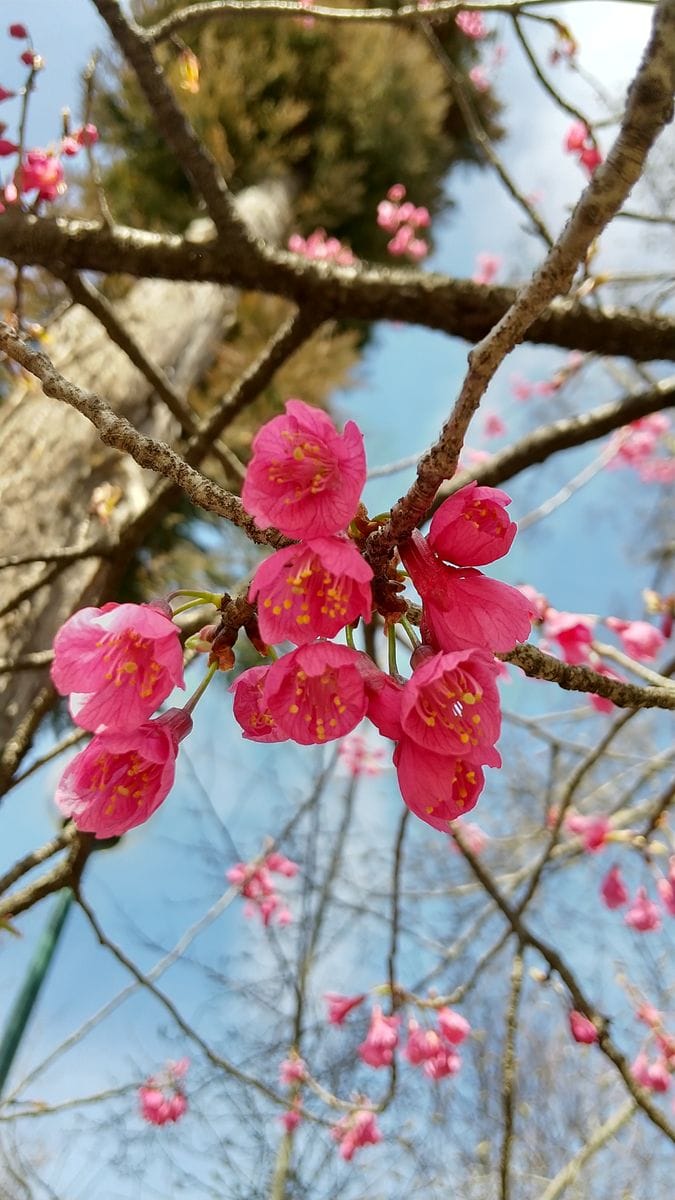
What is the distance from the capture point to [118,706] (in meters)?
0.69

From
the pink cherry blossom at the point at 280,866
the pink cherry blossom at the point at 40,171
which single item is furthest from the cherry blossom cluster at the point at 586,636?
the pink cherry blossom at the point at 280,866

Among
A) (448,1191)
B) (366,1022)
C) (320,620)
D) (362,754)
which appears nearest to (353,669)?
(320,620)

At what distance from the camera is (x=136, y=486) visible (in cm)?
247

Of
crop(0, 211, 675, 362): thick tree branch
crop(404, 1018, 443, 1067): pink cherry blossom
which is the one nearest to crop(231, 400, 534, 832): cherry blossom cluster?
crop(0, 211, 675, 362): thick tree branch

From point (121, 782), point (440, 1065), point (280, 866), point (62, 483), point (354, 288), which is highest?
point (354, 288)

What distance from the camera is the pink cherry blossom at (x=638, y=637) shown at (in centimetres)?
220

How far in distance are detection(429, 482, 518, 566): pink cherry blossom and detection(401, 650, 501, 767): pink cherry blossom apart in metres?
0.09

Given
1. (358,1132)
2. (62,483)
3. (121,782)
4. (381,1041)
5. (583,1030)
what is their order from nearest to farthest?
(121,782)
(583,1030)
(381,1041)
(62,483)
(358,1132)

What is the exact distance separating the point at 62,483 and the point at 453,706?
222 centimetres

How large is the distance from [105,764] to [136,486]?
1.88 m

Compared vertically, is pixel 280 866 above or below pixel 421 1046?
above

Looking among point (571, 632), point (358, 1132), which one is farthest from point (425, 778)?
point (358, 1132)

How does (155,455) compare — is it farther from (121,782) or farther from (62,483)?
(62,483)

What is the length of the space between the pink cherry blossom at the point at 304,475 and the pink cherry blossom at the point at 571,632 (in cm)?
144
